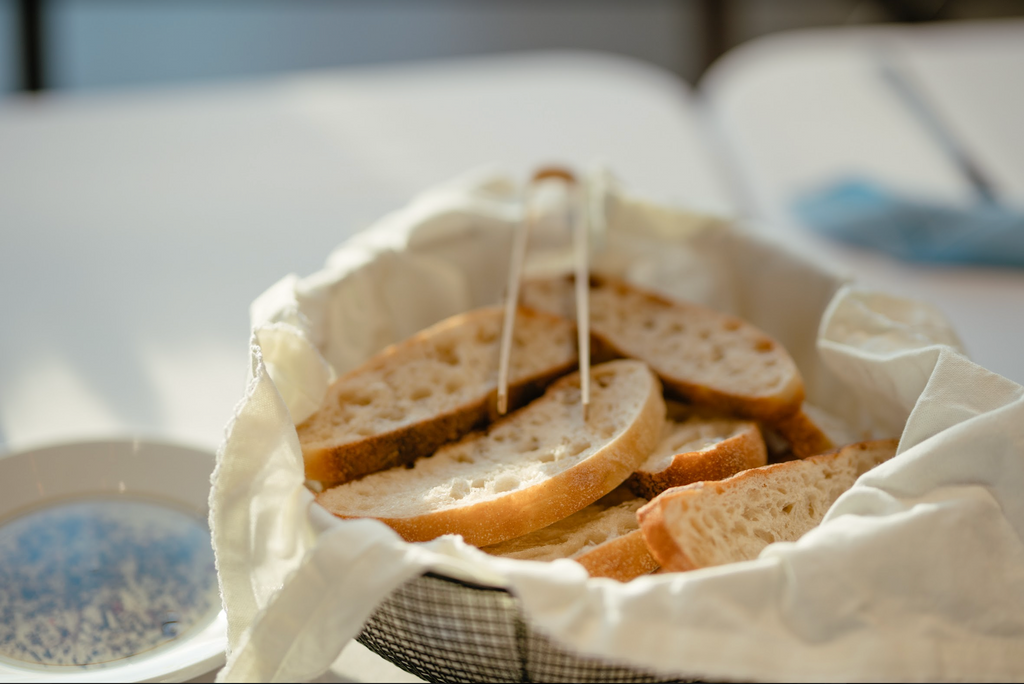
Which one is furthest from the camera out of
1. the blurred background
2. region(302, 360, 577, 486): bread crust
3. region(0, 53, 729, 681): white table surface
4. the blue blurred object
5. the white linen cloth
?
the blurred background

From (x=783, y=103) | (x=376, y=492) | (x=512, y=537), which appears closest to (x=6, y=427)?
(x=376, y=492)

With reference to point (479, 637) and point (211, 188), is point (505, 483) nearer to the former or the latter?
point (479, 637)

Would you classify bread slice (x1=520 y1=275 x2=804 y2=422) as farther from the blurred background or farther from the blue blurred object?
the blurred background

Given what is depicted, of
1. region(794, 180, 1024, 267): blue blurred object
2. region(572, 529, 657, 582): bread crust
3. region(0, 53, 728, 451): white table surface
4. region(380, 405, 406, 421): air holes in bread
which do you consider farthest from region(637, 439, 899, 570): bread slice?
Answer: region(794, 180, 1024, 267): blue blurred object

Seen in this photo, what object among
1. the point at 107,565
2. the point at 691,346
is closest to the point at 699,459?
the point at 691,346

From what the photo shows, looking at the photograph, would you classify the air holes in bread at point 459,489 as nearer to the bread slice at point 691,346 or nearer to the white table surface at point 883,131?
the bread slice at point 691,346

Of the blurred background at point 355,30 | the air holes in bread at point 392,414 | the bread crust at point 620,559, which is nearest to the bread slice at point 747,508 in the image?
the bread crust at point 620,559
